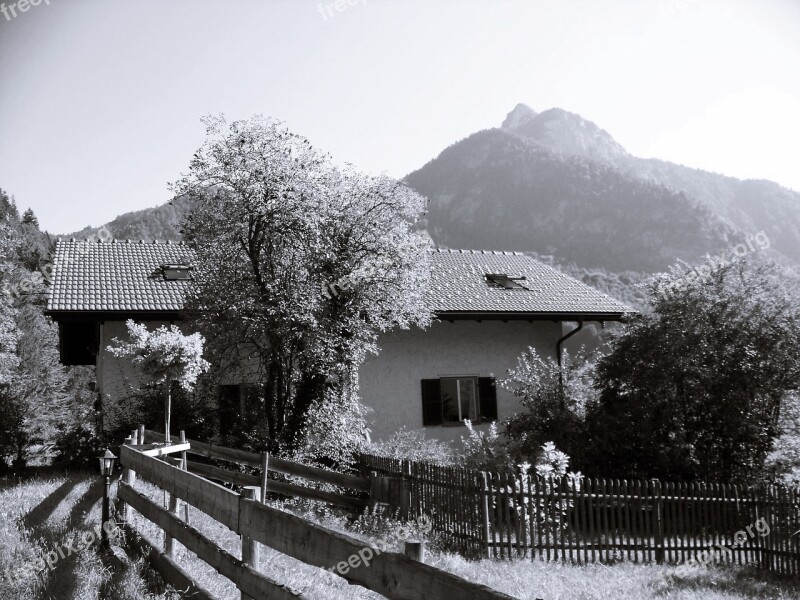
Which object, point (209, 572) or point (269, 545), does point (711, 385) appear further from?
point (269, 545)

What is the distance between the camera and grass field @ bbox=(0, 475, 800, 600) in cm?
512

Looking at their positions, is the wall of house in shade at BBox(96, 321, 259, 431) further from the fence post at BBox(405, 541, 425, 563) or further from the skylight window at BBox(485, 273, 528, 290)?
the fence post at BBox(405, 541, 425, 563)

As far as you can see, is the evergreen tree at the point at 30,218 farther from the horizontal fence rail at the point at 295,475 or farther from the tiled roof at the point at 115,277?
the horizontal fence rail at the point at 295,475

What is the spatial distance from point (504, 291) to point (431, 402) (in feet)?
13.0

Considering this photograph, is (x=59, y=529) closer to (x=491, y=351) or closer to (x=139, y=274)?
(x=139, y=274)

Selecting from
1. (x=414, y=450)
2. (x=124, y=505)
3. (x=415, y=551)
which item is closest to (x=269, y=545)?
(x=415, y=551)

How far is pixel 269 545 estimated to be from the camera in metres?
3.93

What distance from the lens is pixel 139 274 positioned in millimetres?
17062

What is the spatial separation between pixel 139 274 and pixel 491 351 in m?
8.72

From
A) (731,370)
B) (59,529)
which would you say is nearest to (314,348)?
(59,529)

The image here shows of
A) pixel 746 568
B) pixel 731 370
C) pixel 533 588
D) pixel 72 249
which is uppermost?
pixel 72 249

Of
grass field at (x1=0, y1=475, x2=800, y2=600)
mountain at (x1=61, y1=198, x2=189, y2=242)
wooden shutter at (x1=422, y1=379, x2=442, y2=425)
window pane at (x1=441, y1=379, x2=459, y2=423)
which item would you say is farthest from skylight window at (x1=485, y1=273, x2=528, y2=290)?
mountain at (x1=61, y1=198, x2=189, y2=242)

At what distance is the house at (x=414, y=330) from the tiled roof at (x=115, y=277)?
0.07 ft

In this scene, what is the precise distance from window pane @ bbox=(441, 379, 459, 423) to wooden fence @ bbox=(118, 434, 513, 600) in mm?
11127
